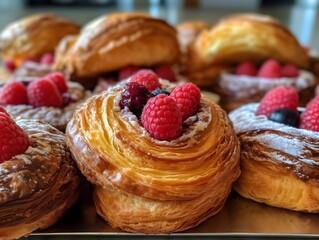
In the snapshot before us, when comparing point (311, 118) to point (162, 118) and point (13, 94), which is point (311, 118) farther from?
point (13, 94)

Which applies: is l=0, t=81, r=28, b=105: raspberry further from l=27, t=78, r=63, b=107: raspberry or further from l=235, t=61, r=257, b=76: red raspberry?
l=235, t=61, r=257, b=76: red raspberry

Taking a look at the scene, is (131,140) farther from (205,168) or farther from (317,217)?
(317,217)

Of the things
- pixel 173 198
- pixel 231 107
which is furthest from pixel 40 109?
pixel 231 107

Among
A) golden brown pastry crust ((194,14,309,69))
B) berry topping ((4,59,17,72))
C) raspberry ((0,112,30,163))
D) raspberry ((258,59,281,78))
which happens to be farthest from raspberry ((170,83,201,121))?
berry topping ((4,59,17,72))

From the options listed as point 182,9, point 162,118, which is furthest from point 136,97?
point 182,9

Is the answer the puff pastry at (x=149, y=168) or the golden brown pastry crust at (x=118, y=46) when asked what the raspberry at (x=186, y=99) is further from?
the golden brown pastry crust at (x=118, y=46)
